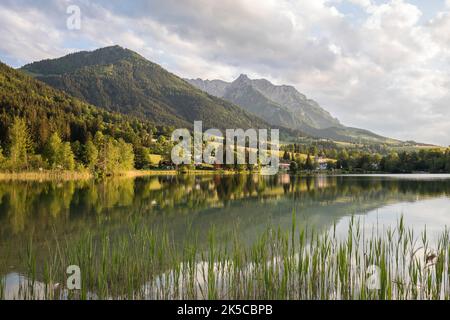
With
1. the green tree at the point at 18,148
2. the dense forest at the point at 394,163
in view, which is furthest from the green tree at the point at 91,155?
the dense forest at the point at 394,163

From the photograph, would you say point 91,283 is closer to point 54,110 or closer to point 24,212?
point 24,212

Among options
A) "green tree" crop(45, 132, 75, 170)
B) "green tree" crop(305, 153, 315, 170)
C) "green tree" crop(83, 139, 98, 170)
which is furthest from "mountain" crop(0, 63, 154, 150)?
"green tree" crop(305, 153, 315, 170)

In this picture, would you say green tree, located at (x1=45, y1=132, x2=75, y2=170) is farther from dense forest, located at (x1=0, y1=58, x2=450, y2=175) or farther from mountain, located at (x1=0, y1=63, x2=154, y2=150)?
mountain, located at (x1=0, y1=63, x2=154, y2=150)

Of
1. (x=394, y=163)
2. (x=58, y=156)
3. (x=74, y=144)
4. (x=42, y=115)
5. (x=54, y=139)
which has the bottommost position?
(x=394, y=163)

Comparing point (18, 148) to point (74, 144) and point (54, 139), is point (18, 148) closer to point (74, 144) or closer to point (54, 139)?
point (54, 139)

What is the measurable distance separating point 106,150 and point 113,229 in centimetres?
6416

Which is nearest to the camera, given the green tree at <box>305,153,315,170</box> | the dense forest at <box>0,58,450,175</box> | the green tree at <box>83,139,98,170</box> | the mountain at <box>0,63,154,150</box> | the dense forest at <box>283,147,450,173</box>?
the dense forest at <box>0,58,450,175</box>

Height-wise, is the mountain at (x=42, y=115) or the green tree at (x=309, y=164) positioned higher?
the mountain at (x=42, y=115)

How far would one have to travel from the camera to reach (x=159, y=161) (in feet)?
366

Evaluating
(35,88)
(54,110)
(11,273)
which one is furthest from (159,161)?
(11,273)

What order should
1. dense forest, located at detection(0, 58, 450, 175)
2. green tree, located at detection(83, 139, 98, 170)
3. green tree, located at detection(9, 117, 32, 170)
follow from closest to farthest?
green tree, located at detection(9, 117, 32, 170) → dense forest, located at detection(0, 58, 450, 175) → green tree, located at detection(83, 139, 98, 170)

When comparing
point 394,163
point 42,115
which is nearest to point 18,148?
point 42,115

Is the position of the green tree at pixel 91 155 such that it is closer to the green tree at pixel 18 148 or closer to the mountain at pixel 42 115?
the mountain at pixel 42 115

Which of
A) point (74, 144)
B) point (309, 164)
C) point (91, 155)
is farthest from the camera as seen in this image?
point (309, 164)
